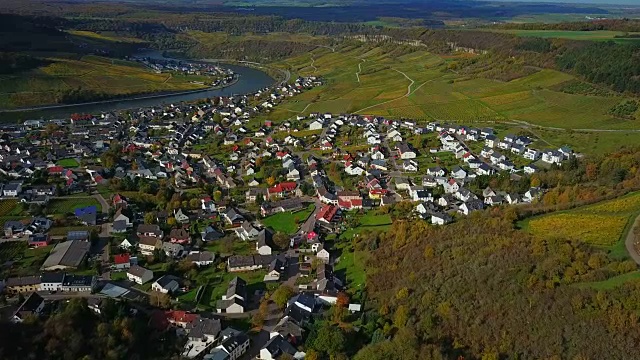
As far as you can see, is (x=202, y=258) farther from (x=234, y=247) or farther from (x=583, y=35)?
(x=583, y=35)

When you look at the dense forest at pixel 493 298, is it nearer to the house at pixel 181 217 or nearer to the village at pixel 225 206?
the village at pixel 225 206

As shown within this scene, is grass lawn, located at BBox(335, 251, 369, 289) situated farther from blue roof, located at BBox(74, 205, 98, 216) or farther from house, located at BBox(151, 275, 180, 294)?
blue roof, located at BBox(74, 205, 98, 216)

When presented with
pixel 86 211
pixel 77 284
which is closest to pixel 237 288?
pixel 77 284

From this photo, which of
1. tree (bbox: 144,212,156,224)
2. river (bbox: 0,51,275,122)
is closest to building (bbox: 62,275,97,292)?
tree (bbox: 144,212,156,224)

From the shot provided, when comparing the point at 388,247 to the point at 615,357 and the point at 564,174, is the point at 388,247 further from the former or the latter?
the point at 564,174

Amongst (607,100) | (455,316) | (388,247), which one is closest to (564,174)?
(388,247)
